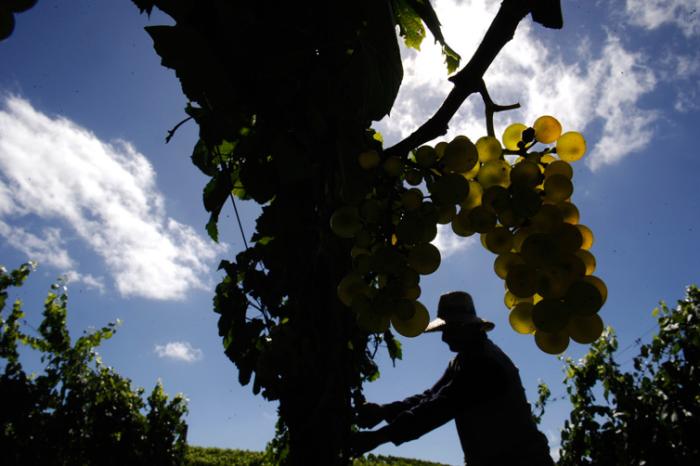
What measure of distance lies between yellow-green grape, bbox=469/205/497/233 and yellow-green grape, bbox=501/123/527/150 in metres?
0.24

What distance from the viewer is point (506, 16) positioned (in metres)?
0.83

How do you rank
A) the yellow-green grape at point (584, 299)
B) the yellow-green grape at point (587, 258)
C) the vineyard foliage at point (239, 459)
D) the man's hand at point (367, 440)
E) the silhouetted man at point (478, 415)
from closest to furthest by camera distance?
the yellow-green grape at point (584, 299) < the yellow-green grape at point (587, 258) < the man's hand at point (367, 440) < the silhouetted man at point (478, 415) < the vineyard foliage at point (239, 459)

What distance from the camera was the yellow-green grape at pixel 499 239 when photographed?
88cm

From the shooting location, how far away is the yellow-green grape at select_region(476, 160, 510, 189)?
92cm

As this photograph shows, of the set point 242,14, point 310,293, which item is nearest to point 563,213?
point 242,14

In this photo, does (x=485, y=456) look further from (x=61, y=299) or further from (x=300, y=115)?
(x=61, y=299)

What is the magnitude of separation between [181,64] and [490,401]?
273 cm

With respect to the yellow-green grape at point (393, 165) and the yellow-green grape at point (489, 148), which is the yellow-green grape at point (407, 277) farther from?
the yellow-green grape at point (489, 148)

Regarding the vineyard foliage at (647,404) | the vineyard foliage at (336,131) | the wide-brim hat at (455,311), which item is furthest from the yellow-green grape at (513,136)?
the vineyard foliage at (647,404)

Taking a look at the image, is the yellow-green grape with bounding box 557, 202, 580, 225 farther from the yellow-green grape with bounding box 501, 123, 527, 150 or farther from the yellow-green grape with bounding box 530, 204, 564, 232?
the yellow-green grape with bounding box 501, 123, 527, 150

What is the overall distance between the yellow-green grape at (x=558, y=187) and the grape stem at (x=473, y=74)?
0.23m

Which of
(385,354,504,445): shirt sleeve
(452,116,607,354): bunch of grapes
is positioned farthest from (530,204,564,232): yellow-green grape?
(385,354,504,445): shirt sleeve

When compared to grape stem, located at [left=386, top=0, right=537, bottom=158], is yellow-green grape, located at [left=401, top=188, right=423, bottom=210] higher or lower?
lower

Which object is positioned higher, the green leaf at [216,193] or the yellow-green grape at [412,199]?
the green leaf at [216,193]
